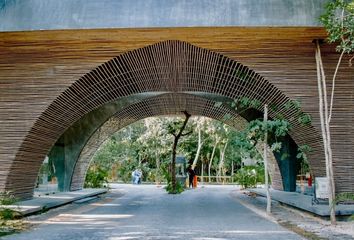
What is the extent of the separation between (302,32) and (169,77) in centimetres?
439

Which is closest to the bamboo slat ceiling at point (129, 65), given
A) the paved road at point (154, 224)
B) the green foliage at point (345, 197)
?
the green foliage at point (345, 197)

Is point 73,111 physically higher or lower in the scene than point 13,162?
higher

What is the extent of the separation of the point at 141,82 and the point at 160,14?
12.5ft

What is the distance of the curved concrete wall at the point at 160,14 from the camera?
8.93 meters

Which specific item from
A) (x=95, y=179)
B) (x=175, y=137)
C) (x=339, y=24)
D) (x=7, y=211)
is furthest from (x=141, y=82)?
(x=95, y=179)

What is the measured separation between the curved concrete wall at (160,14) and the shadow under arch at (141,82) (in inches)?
42.1

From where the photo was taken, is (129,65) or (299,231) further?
(129,65)

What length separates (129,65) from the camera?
10953 mm

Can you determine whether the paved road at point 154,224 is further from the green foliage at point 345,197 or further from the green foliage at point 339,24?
the green foliage at point 339,24

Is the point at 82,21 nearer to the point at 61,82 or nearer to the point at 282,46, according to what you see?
the point at 61,82

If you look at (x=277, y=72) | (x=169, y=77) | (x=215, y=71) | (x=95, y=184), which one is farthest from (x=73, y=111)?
(x=95, y=184)

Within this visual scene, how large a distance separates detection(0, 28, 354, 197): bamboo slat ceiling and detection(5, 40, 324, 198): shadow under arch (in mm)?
33

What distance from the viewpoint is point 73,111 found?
11.5m

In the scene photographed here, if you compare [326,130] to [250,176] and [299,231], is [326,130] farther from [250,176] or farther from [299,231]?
[250,176]
